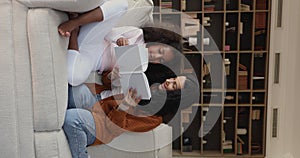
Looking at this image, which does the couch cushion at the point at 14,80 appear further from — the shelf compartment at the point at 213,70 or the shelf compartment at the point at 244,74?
the shelf compartment at the point at 244,74

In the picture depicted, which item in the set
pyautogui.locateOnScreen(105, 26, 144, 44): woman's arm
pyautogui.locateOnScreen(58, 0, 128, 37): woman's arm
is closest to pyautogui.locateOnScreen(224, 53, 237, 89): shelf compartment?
pyautogui.locateOnScreen(105, 26, 144, 44): woman's arm

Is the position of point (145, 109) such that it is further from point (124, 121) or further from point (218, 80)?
point (218, 80)

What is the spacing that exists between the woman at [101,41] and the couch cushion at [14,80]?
16 centimetres

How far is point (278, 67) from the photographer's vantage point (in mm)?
3289

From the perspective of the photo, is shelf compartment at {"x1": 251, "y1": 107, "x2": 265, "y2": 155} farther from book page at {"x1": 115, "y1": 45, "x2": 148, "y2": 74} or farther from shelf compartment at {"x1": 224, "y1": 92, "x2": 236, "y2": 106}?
book page at {"x1": 115, "y1": 45, "x2": 148, "y2": 74}

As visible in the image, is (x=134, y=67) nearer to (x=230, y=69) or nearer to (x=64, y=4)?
(x=64, y=4)

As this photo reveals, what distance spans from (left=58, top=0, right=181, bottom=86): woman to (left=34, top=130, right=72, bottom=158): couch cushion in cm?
24

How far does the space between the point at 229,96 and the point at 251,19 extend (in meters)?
0.82

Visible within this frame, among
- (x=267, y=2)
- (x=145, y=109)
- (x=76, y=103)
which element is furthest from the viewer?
(x=267, y=2)

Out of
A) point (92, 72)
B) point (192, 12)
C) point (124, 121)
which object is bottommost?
point (124, 121)

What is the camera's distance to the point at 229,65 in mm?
3438

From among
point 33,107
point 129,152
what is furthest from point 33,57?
point 129,152

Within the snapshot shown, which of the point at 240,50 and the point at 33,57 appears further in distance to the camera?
the point at 240,50

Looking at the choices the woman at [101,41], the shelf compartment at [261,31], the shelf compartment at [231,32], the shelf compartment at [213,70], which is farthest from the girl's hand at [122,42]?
the shelf compartment at [261,31]
